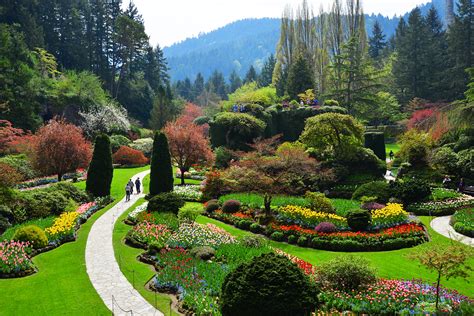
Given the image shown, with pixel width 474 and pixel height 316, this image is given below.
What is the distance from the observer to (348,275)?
12.5 metres

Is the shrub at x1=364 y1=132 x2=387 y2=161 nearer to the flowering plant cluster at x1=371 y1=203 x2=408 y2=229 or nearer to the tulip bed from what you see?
the tulip bed

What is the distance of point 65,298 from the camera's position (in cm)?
1288

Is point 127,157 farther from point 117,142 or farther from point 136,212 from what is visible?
point 136,212

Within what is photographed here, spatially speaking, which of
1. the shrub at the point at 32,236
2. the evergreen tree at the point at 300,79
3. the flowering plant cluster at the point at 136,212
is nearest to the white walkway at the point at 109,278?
the flowering plant cluster at the point at 136,212

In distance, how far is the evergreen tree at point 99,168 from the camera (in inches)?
1108

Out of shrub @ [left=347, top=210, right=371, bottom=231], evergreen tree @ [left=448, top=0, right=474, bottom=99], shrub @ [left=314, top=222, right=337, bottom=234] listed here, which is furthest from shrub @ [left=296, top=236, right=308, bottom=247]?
evergreen tree @ [left=448, top=0, right=474, bottom=99]

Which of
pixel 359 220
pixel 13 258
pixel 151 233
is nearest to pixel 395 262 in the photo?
pixel 359 220

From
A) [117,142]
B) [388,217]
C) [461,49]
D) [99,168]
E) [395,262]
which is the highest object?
[461,49]

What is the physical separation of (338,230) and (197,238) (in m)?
6.65

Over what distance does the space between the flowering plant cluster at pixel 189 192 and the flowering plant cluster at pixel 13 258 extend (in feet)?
44.0

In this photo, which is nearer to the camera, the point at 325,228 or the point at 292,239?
the point at 292,239

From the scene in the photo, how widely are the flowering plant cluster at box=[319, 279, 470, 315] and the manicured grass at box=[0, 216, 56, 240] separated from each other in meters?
13.9

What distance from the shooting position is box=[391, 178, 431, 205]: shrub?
25359 mm

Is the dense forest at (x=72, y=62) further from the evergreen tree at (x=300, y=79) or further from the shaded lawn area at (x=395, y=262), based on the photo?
the shaded lawn area at (x=395, y=262)
